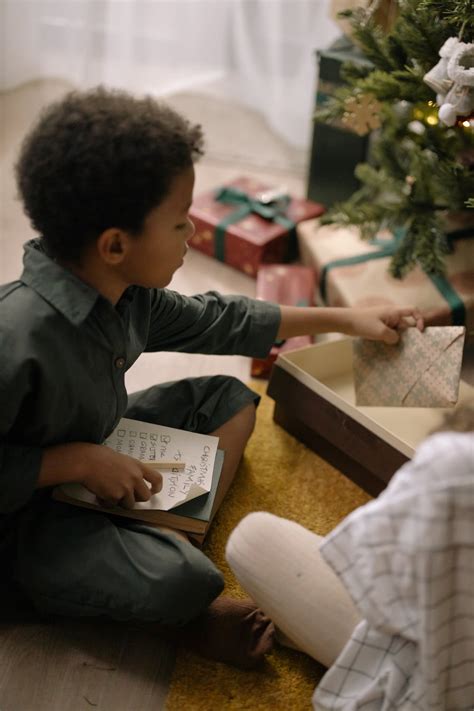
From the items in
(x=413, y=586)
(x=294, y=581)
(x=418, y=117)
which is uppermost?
(x=418, y=117)

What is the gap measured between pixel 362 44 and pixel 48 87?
4.29 ft

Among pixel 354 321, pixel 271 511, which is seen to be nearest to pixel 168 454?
pixel 271 511

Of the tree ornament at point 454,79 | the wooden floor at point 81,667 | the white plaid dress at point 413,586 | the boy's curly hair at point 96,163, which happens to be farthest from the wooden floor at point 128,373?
the tree ornament at point 454,79

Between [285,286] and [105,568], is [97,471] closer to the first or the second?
[105,568]

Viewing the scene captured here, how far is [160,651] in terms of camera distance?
1.02 metres

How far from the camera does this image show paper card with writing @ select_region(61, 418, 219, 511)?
102cm

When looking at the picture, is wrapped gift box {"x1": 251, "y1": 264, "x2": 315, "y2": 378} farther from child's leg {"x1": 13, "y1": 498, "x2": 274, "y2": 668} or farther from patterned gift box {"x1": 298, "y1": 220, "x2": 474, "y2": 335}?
child's leg {"x1": 13, "y1": 498, "x2": 274, "y2": 668}

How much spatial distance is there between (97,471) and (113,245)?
11.3 inches

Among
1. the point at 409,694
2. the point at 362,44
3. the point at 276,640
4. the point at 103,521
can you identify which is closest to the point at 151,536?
the point at 103,521

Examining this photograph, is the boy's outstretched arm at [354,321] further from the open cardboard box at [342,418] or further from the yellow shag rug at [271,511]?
the yellow shag rug at [271,511]

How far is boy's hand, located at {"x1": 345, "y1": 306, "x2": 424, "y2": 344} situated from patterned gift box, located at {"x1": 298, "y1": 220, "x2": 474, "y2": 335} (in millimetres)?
156

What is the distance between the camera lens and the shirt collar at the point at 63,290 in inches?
35.9

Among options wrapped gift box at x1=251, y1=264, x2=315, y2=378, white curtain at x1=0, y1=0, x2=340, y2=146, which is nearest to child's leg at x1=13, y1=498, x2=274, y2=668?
wrapped gift box at x1=251, y1=264, x2=315, y2=378

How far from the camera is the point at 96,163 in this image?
0.84 metres
